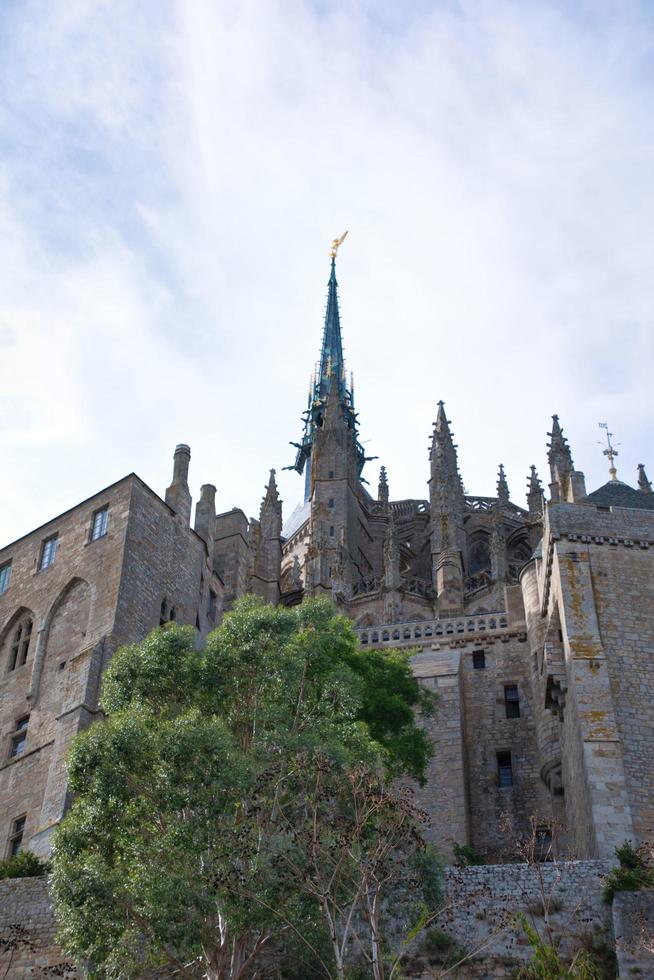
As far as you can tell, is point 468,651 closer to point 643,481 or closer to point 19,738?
A: point 19,738

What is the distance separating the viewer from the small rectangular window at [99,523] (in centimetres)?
3881

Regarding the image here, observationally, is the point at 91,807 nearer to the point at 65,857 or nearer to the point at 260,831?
the point at 65,857

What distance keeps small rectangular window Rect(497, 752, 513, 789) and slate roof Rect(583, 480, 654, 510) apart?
24.8ft

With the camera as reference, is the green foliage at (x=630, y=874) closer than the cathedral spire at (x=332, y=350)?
Yes

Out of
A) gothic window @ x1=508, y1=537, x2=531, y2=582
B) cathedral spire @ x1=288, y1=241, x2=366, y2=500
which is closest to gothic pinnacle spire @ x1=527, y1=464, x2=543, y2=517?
gothic window @ x1=508, y1=537, x2=531, y2=582

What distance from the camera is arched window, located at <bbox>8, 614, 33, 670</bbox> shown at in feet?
126

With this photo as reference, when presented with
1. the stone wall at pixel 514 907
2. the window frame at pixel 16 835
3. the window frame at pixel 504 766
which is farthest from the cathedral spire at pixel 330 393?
the stone wall at pixel 514 907

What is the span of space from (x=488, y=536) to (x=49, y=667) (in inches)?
1369

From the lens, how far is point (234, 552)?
1839 inches

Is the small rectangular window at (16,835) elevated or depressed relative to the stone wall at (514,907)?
elevated

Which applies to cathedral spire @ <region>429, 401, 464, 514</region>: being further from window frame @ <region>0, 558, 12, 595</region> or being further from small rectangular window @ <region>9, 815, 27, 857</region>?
small rectangular window @ <region>9, 815, 27, 857</region>

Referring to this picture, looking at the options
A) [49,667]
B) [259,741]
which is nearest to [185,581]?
[49,667]

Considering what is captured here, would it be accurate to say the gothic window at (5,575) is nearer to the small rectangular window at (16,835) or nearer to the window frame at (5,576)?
the window frame at (5,576)

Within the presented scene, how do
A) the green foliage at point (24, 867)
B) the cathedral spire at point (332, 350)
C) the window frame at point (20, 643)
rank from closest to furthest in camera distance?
the green foliage at point (24, 867), the window frame at point (20, 643), the cathedral spire at point (332, 350)
